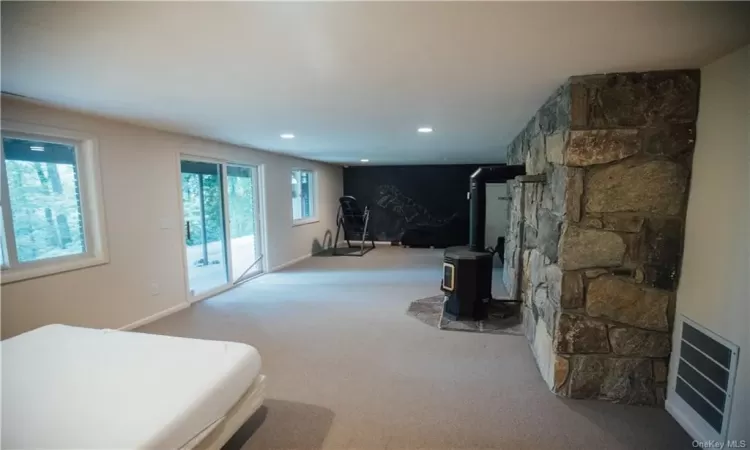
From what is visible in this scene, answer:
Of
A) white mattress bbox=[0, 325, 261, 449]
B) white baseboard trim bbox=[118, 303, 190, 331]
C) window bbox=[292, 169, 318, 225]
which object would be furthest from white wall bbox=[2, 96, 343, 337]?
window bbox=[292, 169, 318, 225]

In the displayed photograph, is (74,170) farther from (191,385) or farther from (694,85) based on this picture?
(694,85)

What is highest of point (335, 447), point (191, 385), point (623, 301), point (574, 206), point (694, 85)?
point (694, 85)

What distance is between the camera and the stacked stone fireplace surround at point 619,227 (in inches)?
75.8

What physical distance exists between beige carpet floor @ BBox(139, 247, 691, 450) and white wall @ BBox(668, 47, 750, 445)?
640 mm

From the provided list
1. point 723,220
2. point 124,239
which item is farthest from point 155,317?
point 723,220

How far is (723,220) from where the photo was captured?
1662 mm

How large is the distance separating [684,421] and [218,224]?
16.0ft

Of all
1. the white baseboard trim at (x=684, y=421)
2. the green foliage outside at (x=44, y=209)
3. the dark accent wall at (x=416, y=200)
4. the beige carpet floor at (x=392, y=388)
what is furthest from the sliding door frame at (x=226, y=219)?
the white baseboard trim at (x=684, y=421)

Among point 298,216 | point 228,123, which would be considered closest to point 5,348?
point 228,123

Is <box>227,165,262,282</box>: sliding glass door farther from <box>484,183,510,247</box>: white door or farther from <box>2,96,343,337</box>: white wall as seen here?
<box>484,183,510,247</box>: white door

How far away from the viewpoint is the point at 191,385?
148 cm

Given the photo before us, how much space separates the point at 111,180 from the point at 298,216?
4041 mm

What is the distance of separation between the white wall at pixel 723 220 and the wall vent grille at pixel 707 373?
4 centimetres

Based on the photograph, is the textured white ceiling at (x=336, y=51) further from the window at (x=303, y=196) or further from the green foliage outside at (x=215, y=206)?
the window at (x=303, y=196)
